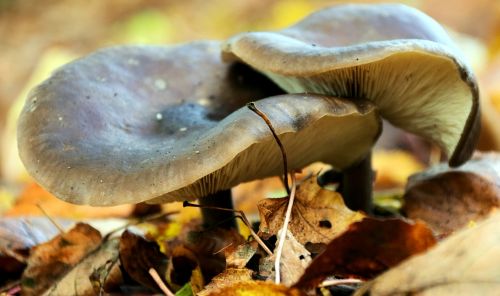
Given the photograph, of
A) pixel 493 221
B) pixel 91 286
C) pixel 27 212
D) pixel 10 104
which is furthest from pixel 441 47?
pixel 10 104

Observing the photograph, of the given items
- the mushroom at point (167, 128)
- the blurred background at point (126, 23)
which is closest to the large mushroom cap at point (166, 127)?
the mushroom at point (167, 128)

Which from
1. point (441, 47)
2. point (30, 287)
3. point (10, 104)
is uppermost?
point (441, 47)

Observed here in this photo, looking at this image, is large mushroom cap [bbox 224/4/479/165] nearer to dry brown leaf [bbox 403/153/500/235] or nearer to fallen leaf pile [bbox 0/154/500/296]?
dry brown leaf [bbox 403/153/500/235]

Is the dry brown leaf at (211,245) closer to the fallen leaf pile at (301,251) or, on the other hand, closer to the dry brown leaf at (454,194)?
the fallen leaf pile at (301,251)

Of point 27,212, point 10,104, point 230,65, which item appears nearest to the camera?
point 230,65

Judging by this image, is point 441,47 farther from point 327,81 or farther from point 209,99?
point 209,99

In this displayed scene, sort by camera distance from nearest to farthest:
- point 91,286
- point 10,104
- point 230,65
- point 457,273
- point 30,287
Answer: point 457,273 → point 91,286 → point 30,287 → point 230,65 → point 10,104

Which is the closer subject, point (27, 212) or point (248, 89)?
point (248, 89)

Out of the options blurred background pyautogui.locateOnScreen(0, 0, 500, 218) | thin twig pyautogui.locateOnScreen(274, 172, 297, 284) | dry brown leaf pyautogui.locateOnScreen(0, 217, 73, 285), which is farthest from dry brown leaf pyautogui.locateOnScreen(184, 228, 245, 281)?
blurred background pyautogui.locateOnScreen(0, 0, 500, 218)
